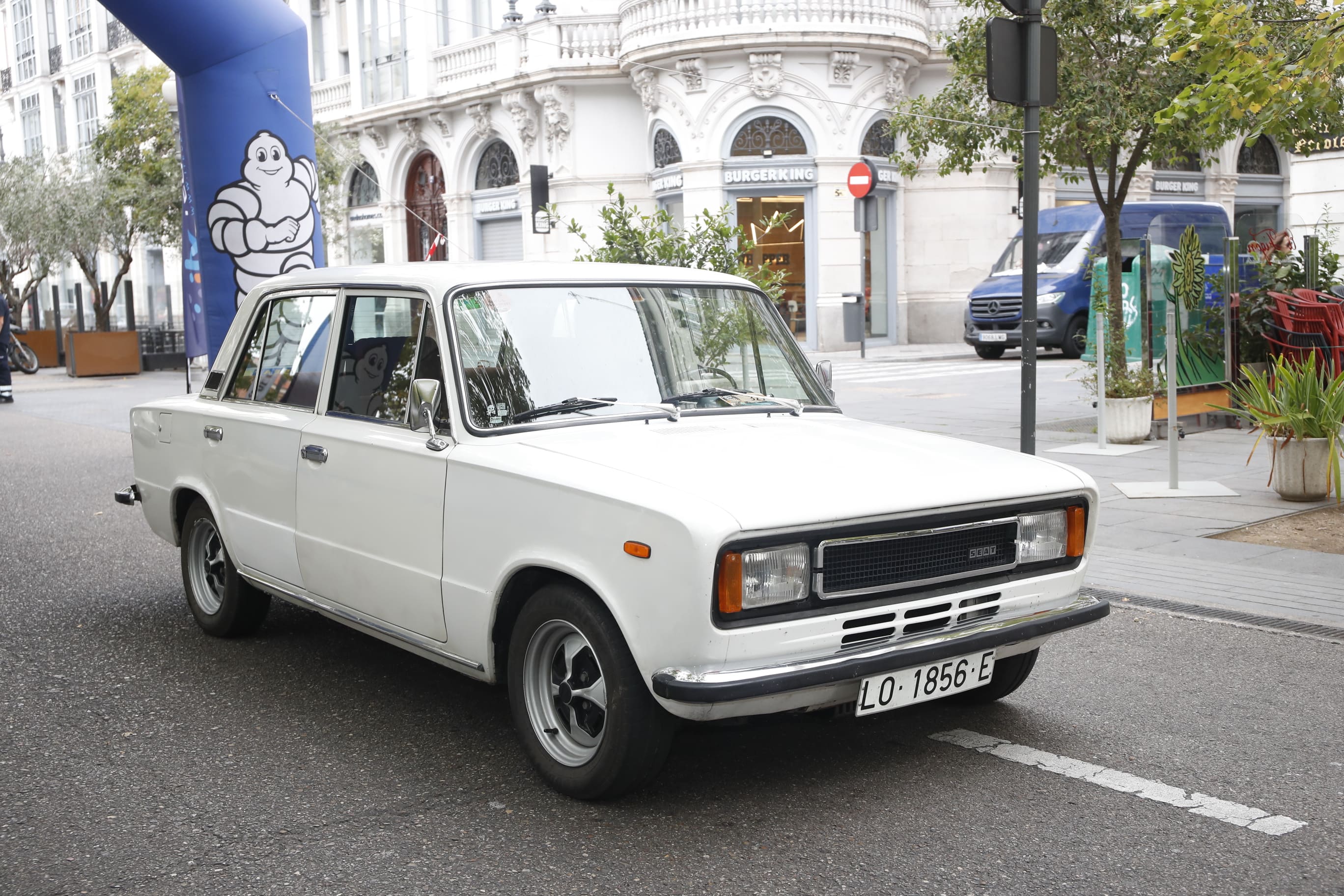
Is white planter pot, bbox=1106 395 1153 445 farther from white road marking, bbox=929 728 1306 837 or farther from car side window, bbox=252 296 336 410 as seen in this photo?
car side window, bbox=252 296 336 410

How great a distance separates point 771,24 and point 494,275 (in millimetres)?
24887

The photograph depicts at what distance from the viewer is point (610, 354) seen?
15.4 feet

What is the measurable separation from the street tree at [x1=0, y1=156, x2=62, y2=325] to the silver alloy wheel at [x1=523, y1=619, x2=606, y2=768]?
2980 cm

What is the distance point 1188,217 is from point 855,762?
69.9ft

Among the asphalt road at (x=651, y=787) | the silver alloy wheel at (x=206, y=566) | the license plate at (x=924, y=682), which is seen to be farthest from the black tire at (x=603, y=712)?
the silver alloy wheel at (x=206, y=566)

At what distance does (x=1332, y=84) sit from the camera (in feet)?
25.0

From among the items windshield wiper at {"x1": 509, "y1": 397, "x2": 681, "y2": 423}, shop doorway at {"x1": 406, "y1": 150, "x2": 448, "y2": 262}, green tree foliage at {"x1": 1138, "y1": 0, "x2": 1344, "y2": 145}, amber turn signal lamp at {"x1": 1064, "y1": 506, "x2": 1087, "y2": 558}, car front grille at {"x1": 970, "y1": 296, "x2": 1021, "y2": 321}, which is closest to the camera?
amber turn signal lamp at {"x1": 1064, "y1": 506, "x2": 1087, "y2": 558}

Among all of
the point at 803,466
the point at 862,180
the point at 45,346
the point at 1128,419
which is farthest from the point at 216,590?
the point at 45,346

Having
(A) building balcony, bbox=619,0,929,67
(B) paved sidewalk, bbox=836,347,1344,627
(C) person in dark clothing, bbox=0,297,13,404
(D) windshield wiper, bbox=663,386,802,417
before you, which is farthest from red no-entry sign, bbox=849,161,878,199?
(D) windshield wiper, bbox=663,386,802,417

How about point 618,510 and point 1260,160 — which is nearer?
point 618,510

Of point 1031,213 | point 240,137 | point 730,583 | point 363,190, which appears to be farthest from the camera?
point 363,190

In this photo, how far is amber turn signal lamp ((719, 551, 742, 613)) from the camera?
354 centimetres

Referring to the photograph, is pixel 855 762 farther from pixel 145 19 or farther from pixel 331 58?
pixel 331 58

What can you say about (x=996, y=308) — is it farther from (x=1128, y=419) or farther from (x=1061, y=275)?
(x=1128, y=419)
